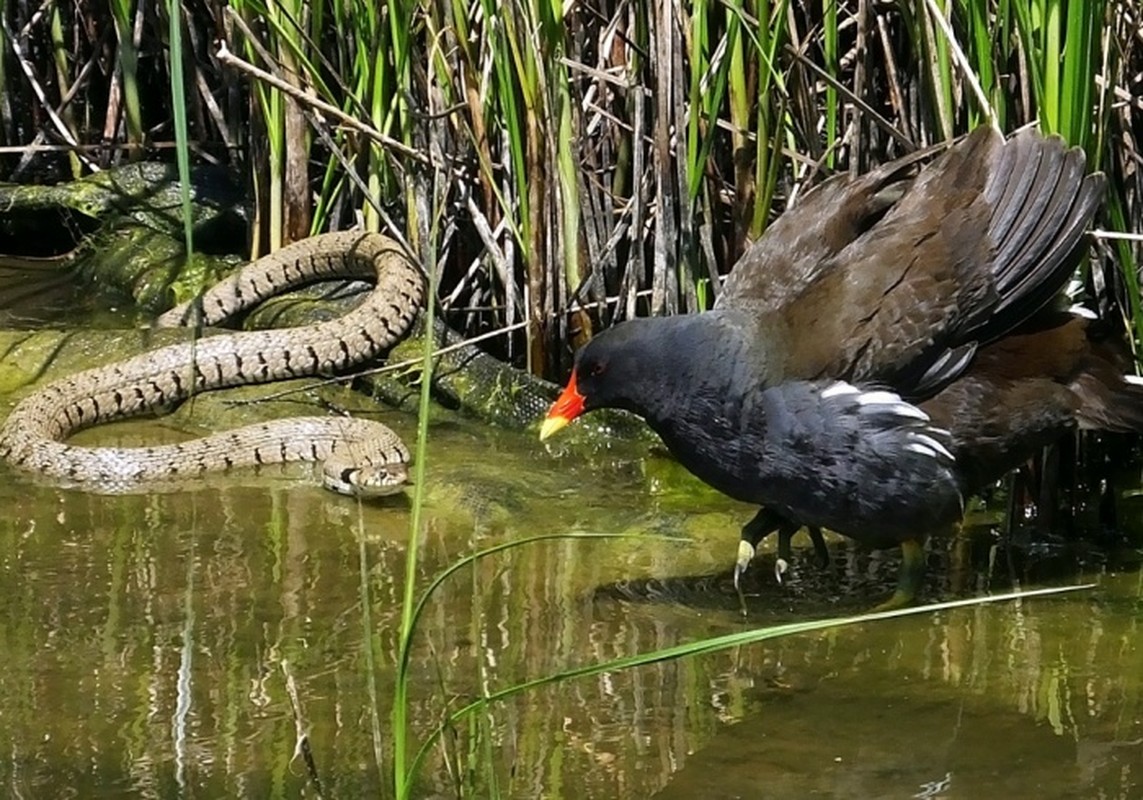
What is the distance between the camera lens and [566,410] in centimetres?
586

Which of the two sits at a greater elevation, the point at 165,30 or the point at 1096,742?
the point at 165,30

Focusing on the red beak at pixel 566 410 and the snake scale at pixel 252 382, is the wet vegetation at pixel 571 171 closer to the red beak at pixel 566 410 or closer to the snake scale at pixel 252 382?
the snake scale at pixel 252 382

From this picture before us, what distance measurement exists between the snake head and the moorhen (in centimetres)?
138

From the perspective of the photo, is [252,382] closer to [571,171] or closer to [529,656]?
[571,171]

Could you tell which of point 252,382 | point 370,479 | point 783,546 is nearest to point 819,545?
point 783,546

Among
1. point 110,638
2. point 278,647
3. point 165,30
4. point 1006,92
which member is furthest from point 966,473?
point 165,30

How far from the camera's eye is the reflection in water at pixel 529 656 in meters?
4.60

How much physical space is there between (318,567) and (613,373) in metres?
1.43

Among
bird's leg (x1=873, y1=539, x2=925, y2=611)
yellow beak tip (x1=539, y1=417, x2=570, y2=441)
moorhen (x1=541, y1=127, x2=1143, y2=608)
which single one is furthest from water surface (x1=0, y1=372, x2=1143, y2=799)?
yellow beak tip (x1=539, y1=417, x2=570, y2=441)

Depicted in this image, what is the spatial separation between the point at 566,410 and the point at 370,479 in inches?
56.6

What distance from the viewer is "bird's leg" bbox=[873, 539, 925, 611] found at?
596 centimetres

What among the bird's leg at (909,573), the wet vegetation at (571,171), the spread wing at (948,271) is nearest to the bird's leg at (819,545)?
the bird's leg at (909,573)

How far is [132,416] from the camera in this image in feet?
27.3

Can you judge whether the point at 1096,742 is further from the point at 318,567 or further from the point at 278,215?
the point at 278,215
